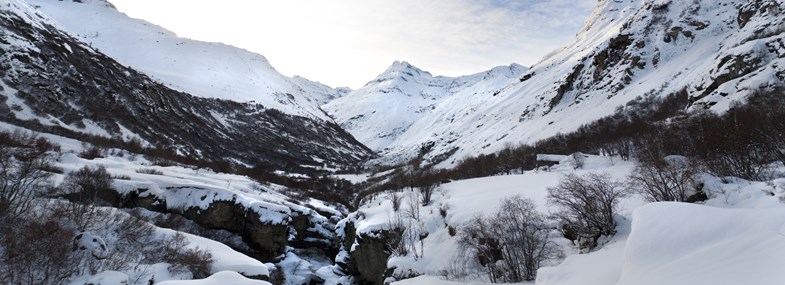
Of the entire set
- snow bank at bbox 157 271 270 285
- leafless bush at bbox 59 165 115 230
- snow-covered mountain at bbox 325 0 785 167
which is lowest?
leafless bush at bbox 59 165 115 230

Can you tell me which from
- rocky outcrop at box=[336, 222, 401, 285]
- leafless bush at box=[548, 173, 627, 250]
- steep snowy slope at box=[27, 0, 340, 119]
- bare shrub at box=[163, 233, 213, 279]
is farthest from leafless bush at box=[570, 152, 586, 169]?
steep snowy slope at box=[27, 0, 340, 119]

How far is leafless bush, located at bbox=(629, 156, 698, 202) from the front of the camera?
1625 cm

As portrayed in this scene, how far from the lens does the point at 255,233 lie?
36.0m

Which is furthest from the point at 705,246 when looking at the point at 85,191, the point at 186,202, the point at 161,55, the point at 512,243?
the point at 161,55

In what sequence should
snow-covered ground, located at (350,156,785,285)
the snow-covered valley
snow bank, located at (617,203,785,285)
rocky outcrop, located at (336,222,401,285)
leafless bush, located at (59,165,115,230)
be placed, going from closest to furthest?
snow bank, located at (617,203,785,285) < snow-covered ground, located at (350,156,785,285) < the snow-covered valley < leafless bush, located at (59,165,115,230) < rocky outcrop, located at (336,222,401,285)

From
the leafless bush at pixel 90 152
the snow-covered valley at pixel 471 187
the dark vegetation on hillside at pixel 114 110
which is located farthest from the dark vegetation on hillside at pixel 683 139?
the dark vegetation on hillside at pixel 114 110

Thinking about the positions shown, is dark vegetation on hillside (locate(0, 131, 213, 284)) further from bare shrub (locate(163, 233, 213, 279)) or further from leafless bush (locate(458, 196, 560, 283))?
leafless bush (locate(458, 196, 560, 283))

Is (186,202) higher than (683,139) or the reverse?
the reverse

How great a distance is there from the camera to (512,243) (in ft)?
65.0

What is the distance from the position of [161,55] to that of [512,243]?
Answer: 18698cm

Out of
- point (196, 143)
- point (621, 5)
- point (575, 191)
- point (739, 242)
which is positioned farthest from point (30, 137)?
point (621, 5)

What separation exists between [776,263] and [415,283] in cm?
1752

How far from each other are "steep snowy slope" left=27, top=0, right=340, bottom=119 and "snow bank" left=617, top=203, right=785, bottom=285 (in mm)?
149890

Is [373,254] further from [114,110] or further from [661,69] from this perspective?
[661,69]
